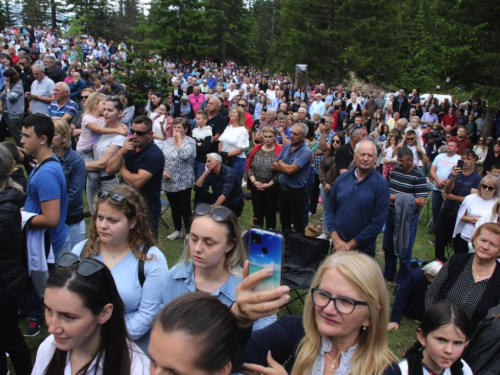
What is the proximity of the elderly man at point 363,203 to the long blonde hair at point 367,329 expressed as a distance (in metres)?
2.60

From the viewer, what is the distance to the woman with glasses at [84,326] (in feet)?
5.92

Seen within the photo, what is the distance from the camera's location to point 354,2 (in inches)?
1228

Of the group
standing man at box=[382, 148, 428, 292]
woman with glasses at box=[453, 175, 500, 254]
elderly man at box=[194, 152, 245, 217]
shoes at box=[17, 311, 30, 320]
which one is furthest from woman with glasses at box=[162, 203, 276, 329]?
woman with glasses at box=[453, 175, 500, 254]

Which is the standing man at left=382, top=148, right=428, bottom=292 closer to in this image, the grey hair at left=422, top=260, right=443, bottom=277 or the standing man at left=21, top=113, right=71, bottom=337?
the grey hair at left=422, top=260, right=443, bottom=277

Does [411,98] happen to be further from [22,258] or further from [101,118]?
[22,258]

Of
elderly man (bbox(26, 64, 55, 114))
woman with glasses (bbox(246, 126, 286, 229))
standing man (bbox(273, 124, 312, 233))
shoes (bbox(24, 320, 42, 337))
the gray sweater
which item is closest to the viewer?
shoes (bbox(24, 320, 42, 337))

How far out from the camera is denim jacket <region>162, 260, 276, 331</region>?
2328mm

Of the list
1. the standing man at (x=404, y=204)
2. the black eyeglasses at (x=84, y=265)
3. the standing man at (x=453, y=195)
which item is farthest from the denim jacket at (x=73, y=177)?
the standing man at (x=453, y=195)

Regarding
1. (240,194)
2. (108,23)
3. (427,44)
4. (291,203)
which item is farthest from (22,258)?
(108,23)

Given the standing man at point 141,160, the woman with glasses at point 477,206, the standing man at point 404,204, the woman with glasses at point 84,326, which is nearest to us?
the woman with glasses at point 84,326

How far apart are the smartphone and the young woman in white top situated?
3.49m

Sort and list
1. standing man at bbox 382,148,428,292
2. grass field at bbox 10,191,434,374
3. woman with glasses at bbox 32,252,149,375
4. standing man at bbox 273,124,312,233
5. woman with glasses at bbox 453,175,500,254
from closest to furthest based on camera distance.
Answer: woman with glasses at bbox 32,252,149,375
grass field at bbox 10,191,434,374
woman with glasses at bbox 453,175,500,254
standing man at bbox 382,148,428,292
standing man at bbox 273,124,312,233

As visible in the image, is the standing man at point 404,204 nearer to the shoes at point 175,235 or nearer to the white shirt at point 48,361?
the shoes at point 175,235

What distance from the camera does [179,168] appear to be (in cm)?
592
